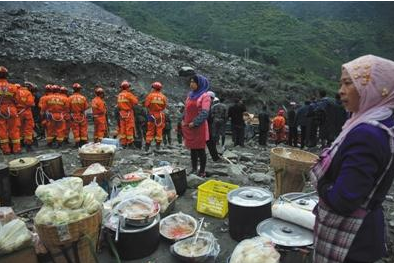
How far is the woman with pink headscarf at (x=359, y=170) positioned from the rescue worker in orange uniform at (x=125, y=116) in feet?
23.7

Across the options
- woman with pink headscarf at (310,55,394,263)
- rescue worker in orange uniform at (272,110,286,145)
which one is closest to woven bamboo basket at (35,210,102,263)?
woman with pink headscarf at (310,55,394,263)

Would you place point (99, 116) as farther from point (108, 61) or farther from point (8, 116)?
point (108, 61)

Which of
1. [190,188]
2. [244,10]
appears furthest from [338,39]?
[190,188]

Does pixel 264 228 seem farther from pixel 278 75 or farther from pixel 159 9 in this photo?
pixel 159 9

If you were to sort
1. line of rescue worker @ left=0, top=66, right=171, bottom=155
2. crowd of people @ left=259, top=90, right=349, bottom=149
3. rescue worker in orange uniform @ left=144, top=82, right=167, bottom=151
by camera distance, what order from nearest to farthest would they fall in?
1. line of rescue worker @ left=0, top=66, right=171, bottom=155
2. rescue worker in orange uniform @ left=144, top=82, right=167, bottom=151
3. crowd of people @ left=259, top=90, right=349, bottom=149

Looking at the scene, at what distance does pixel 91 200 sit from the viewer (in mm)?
2916

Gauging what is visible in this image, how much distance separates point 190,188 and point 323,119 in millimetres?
6969

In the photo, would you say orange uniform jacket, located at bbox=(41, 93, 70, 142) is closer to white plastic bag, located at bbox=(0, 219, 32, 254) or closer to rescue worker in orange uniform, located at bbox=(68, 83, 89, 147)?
rescue worker in orange uniform, located at bbox=(68, 83, 89, 147)

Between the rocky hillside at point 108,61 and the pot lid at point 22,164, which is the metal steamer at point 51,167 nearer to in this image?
the pot lid at point 22,164

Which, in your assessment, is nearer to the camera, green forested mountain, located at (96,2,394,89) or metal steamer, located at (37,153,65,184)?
metal steamer, located at (37,153,65,184)

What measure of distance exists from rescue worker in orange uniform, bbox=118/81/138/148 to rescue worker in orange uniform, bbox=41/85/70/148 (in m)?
1.45

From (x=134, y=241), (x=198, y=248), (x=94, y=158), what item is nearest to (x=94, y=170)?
(x=94, y=158)

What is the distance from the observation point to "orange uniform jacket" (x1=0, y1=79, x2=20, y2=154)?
7.23m

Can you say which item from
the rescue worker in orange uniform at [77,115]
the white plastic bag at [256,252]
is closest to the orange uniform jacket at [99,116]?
the rescue worker in orange uniform at [77,115]
